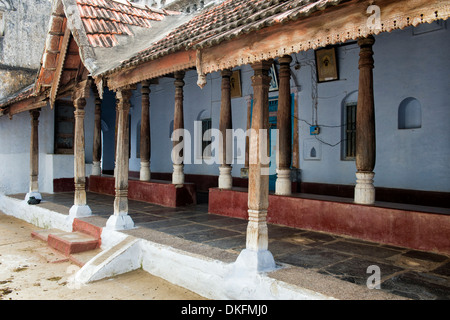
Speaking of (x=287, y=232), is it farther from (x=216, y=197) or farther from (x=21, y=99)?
(x=21, y=99)

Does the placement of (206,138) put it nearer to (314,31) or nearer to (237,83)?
(237,83)

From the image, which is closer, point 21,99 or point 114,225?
point 114,225

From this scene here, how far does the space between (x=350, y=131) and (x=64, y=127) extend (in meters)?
9.40

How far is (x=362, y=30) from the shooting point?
11.5 ft

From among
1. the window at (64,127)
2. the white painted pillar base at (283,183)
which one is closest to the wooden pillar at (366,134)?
the white painted pillar base at (283,183)

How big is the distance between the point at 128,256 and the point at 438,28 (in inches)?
283

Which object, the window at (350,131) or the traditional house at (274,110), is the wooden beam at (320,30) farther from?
the window at (350,131)

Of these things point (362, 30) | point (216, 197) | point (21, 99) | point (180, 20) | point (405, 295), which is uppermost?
point (180, 20)

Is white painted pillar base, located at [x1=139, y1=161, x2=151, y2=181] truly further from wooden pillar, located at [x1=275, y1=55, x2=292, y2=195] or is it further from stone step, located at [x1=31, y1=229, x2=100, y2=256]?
wooden pillar, located at [x1=275, y1=55, x2=292, y2=195]

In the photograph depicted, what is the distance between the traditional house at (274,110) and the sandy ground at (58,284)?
118cm

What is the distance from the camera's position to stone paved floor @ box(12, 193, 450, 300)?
4.04 metres

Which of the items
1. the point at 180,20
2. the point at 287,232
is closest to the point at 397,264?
the point at 287,232

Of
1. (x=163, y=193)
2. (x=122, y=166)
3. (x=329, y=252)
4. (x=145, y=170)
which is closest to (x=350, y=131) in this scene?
(x=329, y=252)

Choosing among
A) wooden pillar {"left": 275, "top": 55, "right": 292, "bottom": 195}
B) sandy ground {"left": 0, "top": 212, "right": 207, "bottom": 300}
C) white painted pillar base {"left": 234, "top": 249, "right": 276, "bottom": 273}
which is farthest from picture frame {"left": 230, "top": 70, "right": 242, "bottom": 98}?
white painted pillar base {"left": 234, "top": 249, "right": 276, "bottom": 273}
